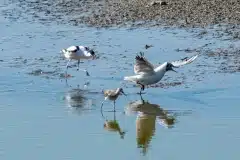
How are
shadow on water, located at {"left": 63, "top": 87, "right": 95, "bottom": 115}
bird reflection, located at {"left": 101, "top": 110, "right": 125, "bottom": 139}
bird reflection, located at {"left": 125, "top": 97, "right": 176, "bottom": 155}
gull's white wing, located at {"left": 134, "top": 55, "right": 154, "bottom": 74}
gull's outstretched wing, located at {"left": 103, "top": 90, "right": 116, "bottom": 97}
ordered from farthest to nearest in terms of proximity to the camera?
1. gull's white wing, located at {"left": 134, "top": 55, "right": 154, "bottom": 74}
2. shadow on water, located at {"left": 63, "top": 87, "right": 95, "bottom": 115}
3. gull's outstretched wing, located at {"left": 103, "top": 90, "right": 116, "bottom": 97}
4. bird reflection, located at {"left": 101, "top": 110, "right": 125, "bottom": 139}
5. bird reflection, located at {"left": 125, "top": 97, "right": 176, "bottom": 155}

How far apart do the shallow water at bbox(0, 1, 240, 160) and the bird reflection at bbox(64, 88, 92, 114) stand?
2 centimetres

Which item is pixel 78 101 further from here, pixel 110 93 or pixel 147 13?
pixel 147 13

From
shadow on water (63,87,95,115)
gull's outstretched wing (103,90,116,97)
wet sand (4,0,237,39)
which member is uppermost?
wet sand (4,0,237,39)

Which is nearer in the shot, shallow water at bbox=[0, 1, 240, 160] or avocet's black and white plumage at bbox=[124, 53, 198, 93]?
shallow water at bbox=[0, 1, 240, 160]

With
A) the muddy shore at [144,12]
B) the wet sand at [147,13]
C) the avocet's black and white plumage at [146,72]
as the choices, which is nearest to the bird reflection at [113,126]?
the avocet's black and white plumage at [146,72]

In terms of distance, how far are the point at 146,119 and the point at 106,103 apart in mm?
→ 891

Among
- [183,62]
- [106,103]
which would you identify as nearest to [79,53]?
[183,62]

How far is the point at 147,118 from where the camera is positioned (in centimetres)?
1374

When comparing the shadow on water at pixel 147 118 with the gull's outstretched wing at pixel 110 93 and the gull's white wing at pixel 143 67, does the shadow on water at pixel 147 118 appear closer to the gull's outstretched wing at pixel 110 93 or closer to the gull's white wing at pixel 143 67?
the gull's outstretched wing at pixel 110 93

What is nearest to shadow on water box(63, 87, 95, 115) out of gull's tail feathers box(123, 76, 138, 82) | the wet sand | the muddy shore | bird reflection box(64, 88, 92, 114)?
bird reflection box(64, 88, 92, 114)

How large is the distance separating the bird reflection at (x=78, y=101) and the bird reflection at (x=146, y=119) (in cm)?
64

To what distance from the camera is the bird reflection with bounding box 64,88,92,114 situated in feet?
46.3

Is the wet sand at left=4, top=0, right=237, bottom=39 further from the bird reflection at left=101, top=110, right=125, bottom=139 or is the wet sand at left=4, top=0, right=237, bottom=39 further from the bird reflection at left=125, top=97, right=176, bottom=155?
the bird reflection at left=101, top=110, right=125, bottom=139

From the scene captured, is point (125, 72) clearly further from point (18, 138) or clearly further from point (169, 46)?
point (18, 138)
